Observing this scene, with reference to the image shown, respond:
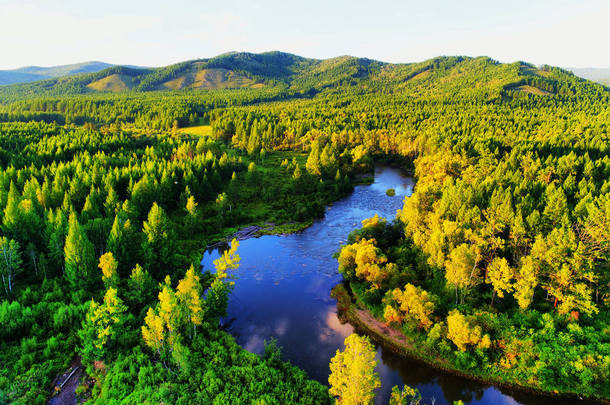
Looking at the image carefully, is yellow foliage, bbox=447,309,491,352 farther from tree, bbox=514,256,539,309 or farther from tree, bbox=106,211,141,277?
tree, bbox=106,211,141,277

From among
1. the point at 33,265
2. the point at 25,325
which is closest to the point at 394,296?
the point at 25,325

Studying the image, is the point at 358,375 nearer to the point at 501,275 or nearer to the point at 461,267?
the point at 461,267

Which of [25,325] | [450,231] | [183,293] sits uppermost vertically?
[450,231]

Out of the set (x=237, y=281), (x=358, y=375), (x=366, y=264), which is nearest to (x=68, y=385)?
(x=237, y=281)

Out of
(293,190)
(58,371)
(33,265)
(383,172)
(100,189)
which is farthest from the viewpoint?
(383,172)

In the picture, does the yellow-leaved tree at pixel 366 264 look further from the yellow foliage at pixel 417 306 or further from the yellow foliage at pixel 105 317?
the yellow foliage at pixel 105 317

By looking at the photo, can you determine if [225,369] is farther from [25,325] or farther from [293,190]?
[293,190]
